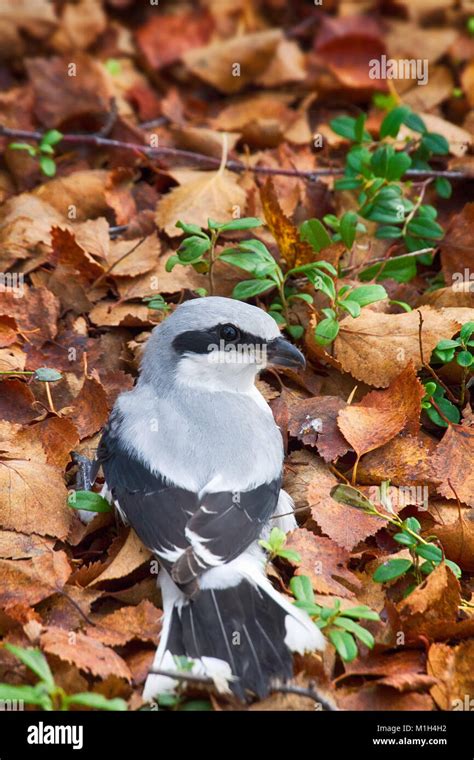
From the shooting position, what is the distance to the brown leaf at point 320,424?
4895 mm

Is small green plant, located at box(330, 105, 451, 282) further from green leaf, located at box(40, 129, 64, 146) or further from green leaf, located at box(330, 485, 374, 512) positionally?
green leaf, located at box(40, 129, 64, 146)

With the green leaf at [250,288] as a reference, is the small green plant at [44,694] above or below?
below

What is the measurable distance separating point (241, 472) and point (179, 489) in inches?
11.6

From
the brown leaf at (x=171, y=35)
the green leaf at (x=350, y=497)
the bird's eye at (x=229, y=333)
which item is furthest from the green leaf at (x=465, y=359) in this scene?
the brown leaf at (x=171, y=35)

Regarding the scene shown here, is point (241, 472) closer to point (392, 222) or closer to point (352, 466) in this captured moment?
point (352, 466)

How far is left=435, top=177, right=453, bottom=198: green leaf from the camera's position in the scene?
247 inches

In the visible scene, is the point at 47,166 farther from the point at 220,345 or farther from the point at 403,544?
the point at 403,544

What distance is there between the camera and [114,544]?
451cm

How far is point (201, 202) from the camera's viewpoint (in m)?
6.16

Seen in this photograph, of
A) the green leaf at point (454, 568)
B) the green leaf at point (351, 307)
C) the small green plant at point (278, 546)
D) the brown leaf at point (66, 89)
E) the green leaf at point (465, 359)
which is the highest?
the brown leaf at point (66, 89)

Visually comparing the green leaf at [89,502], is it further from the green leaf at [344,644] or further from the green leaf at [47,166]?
the green leaf at [47,166]

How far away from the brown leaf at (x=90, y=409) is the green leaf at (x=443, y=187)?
2.69 metres

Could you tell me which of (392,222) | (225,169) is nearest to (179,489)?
(392,222)

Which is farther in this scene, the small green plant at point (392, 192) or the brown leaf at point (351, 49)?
the brown leaf at point (351, 49)
